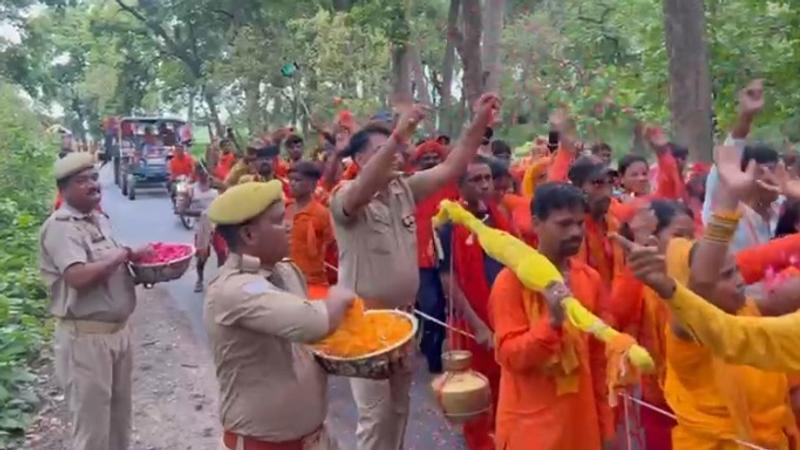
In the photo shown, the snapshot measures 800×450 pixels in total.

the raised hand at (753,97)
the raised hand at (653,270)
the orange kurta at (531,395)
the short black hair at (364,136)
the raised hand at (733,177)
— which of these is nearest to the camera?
the raised hand at (653,270)

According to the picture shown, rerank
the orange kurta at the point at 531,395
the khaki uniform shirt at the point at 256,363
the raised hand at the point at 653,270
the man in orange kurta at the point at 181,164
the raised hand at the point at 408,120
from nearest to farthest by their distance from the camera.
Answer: the raised hand at the point at 653,270 → the khaki uniform shirt at the point at 256,363 → the orange kurta at the point at 531,395 → the raised hand at the point at 408,120 → the man in orange kurta at the point at 181,164

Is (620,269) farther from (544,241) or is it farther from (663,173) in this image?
(663,173)

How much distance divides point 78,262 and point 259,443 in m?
1.98

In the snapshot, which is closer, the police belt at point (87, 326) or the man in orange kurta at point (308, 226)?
the police belt at point (87, 326)

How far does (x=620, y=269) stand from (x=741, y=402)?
2.11 m

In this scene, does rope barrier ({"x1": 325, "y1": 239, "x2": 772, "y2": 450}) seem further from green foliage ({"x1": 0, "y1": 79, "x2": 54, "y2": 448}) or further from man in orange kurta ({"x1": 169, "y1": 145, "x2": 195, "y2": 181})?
man in orange kurta ({"x1": 169, "y1": 145, "x2": 195, "y2": 181})

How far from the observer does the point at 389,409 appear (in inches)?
237

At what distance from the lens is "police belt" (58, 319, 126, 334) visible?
5941 mm

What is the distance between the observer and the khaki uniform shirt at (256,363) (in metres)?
4.11

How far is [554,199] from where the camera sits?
4.61 m

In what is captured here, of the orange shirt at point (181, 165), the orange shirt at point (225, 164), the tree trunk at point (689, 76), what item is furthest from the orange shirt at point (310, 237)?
the orange shirt at point (181, 165)

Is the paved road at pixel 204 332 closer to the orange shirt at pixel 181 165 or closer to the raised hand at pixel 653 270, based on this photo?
the orange shirt at pixel 181 165

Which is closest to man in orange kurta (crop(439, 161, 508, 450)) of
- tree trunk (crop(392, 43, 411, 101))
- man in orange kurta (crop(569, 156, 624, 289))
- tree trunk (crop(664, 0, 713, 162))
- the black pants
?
man in orange kurta (crop(569, 156, 624, 289))

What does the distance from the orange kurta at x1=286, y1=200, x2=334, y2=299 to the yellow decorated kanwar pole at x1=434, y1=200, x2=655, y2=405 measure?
3512 millimetres
